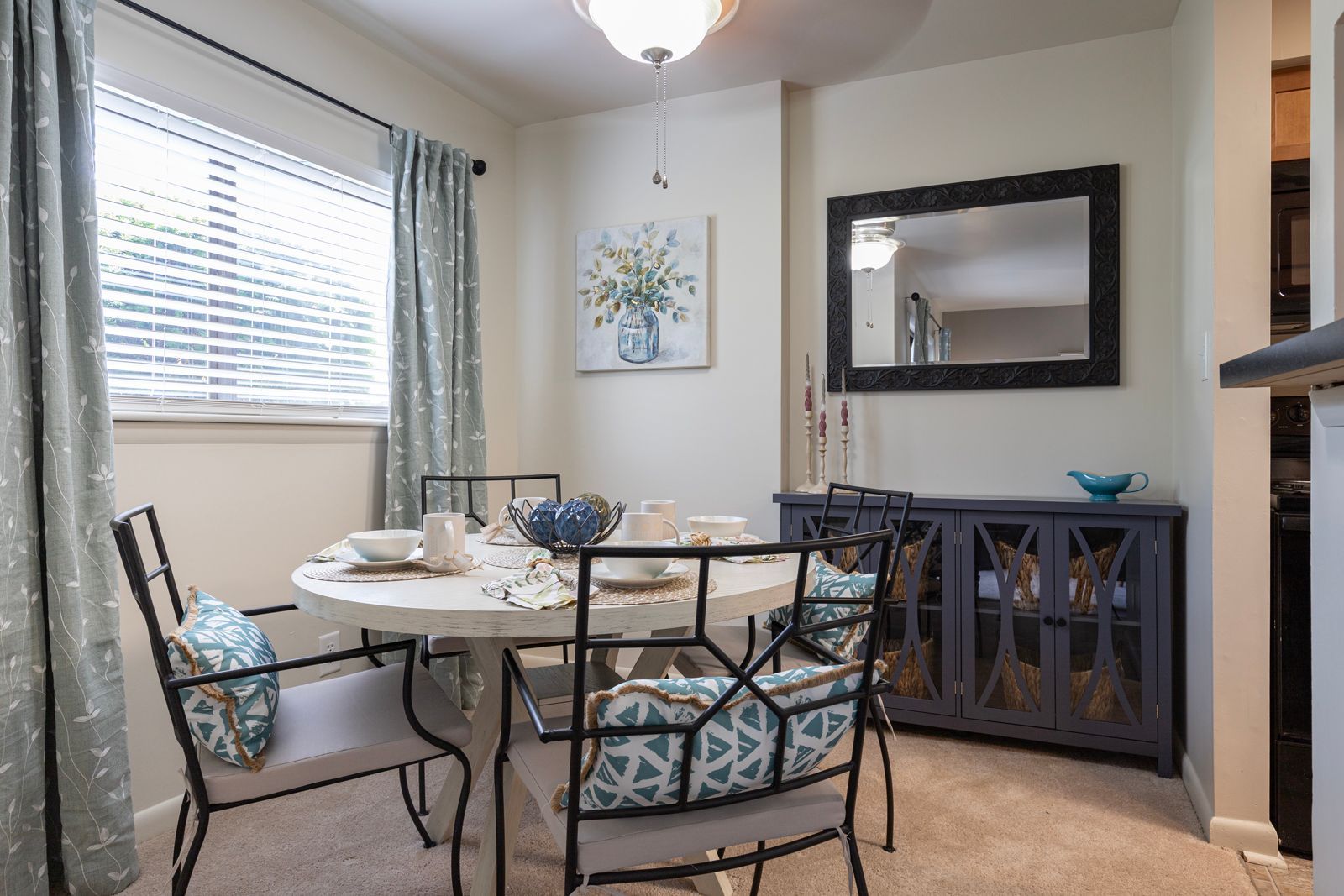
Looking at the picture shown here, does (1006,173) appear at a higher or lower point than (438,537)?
higher

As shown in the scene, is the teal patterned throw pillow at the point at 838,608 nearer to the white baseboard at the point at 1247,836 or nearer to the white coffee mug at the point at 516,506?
the white coffee mug at the point at 516,506

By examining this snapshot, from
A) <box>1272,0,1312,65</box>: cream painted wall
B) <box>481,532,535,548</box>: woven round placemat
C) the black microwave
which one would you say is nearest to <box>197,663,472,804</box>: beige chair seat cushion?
<box>481,532,535,548</box>: woven round placemat

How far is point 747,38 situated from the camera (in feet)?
8.93

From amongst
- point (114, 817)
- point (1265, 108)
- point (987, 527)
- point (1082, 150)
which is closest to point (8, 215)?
point (114, 817)

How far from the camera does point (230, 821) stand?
212cm

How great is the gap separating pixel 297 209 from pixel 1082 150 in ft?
8.91

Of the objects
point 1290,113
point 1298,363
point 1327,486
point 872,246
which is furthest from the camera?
point 872,246

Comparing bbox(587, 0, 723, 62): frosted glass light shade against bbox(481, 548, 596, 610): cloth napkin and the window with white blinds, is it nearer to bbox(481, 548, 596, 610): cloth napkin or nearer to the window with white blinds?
the window with white blinds

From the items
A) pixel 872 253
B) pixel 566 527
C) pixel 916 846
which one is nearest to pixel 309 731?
pixel 566 527

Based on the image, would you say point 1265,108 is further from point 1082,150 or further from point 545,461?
point 545,461

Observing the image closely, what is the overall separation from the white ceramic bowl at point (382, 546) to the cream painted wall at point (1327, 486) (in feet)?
5.14

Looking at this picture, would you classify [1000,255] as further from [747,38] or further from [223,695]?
[223,695]

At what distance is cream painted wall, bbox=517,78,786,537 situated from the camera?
3.10 meters

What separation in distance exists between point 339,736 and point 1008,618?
2.04 m
